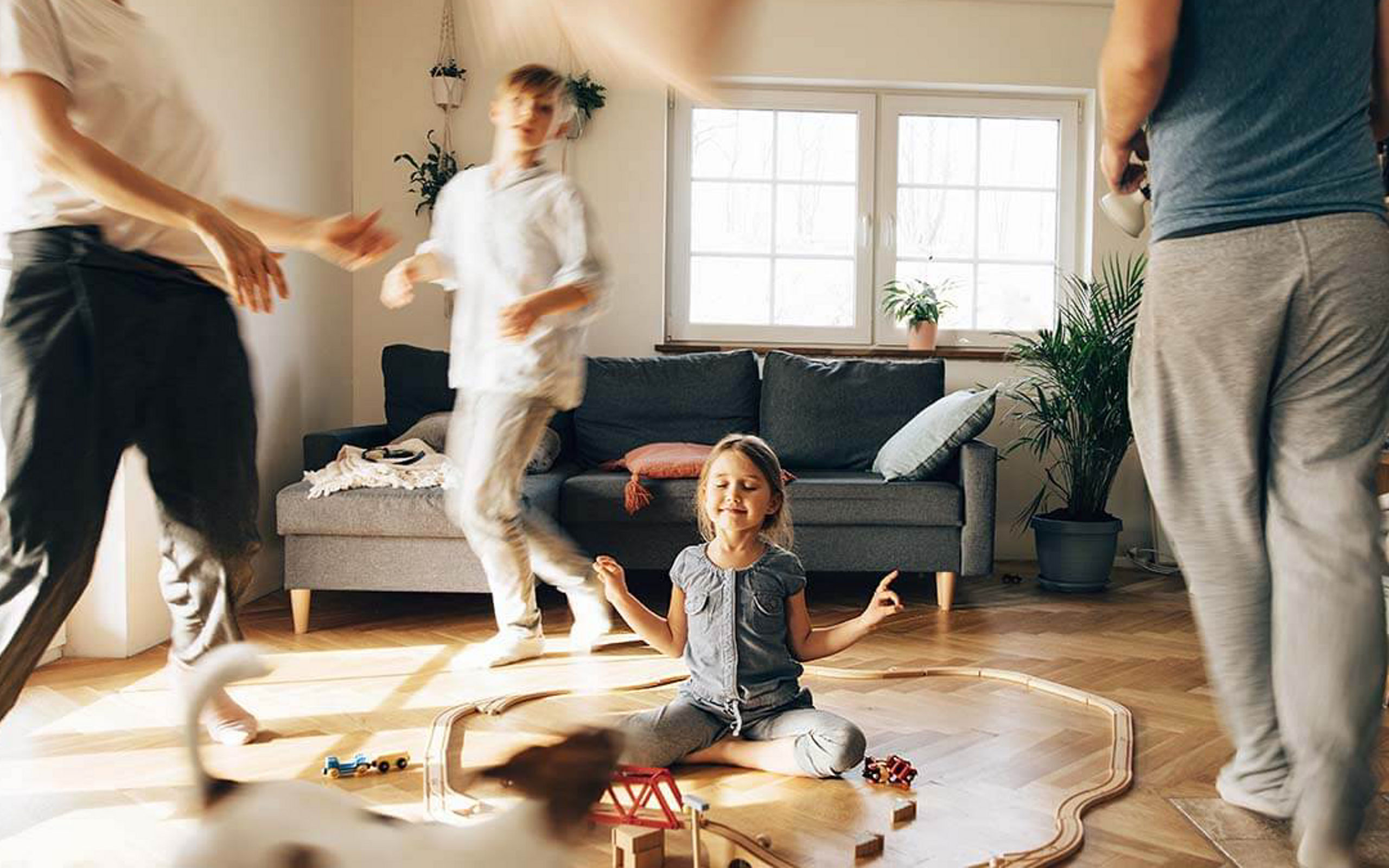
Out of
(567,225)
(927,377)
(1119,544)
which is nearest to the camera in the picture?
(567,225)

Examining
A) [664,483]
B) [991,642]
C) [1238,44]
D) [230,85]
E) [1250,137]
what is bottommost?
[991,642]

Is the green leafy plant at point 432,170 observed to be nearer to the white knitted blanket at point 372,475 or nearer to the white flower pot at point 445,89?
the white flower pot at point 445,89

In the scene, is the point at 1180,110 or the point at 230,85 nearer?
the point at 1180,110

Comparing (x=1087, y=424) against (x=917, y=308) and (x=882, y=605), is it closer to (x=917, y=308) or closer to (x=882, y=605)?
(x=917, y=308)

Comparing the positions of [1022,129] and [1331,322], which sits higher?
[1022,129]

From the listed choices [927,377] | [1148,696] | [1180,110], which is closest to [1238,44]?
[1180,110]

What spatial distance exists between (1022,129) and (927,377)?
49.8 inches

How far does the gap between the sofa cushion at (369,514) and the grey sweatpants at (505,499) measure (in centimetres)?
132

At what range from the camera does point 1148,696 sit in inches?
111

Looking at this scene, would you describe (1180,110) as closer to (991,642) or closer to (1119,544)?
(991,642)

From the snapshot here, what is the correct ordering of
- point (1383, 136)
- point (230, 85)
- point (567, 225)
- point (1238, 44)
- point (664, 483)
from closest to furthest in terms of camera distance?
point (567, 225)
point (1238, 44)
point (1383, 136)
point (230, 85)
point (664, 483)

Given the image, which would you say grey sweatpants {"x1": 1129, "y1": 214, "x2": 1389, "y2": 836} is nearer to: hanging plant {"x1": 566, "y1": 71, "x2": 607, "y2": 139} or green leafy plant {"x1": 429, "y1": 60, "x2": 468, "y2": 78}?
hanging plant {"x1": 566, "y1": 71, "x2": 607, "y2": 139}

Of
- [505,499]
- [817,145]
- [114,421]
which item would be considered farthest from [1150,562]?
[114,421]

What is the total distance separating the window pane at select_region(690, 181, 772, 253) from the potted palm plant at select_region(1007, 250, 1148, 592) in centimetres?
119
